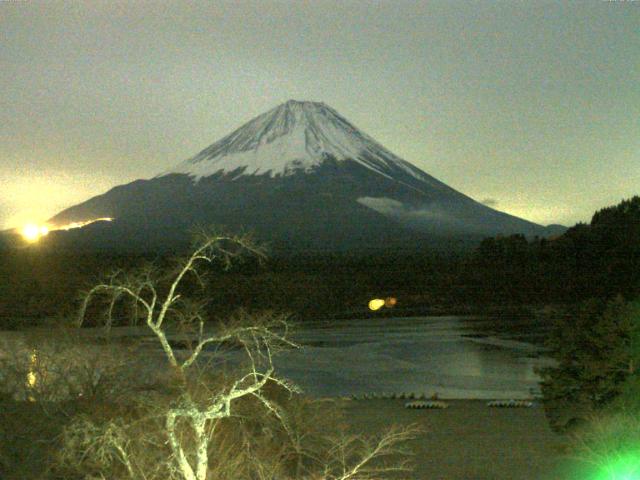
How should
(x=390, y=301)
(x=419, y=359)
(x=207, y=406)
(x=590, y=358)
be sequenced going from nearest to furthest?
(x=207, y=406) → (x=590, y=358) → (x=419, y=359) → (x=390, y=301)

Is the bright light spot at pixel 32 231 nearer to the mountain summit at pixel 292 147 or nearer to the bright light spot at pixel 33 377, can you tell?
the bright light spot at pixel 33 377

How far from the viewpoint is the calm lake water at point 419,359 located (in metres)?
29.0

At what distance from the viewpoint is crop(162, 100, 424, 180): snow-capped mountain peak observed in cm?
10475

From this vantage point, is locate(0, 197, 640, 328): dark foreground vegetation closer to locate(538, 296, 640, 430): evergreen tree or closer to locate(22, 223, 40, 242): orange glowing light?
locate(538, 296, 640, 430): evergreen tree

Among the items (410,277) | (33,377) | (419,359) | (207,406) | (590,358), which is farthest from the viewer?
Result: (410,277)

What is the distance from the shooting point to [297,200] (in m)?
94.2

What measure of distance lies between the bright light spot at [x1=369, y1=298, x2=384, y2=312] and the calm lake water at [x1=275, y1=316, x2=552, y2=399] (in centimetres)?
1088

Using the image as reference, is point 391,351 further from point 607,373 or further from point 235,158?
point 235,158

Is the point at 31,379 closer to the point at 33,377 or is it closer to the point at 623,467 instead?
the point at 33,377

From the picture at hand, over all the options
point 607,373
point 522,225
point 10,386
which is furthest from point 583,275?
point 10,386

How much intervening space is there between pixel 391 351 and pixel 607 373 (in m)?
29.3

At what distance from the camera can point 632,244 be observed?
58.8m

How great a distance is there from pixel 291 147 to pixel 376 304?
142 ft

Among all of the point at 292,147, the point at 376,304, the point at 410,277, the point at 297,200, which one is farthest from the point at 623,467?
the point at 292,147
